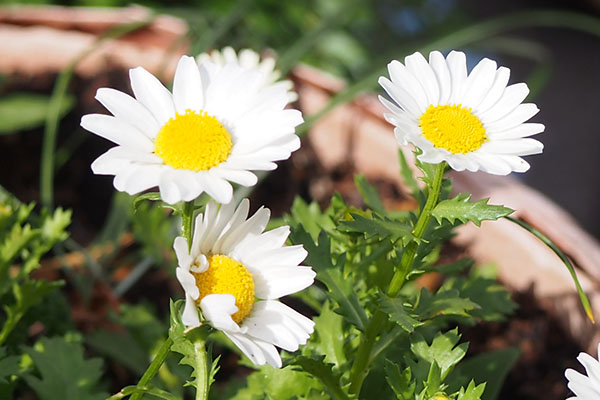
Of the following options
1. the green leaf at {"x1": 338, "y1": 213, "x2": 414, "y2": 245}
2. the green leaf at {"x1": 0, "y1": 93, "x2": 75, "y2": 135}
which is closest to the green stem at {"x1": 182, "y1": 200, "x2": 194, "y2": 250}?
the green leaf at {"x1": 338, "y1": 213, "x2": 414, "y2": 245}

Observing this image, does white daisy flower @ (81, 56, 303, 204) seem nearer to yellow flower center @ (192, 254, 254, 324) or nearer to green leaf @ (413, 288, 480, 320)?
yellow flower center @ (192, 254, 254, 324)

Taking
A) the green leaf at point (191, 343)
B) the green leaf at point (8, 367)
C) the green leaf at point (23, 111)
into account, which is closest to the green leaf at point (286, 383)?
the green leaf at point (191, 343)

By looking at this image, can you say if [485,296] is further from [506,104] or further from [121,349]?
[121,349]

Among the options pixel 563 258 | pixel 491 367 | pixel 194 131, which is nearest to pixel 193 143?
pixel 194 131

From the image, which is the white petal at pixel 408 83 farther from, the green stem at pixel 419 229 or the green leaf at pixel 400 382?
the green leaf at pixel 400 382

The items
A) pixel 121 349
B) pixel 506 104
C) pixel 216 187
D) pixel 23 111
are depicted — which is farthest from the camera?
pixel 23 111

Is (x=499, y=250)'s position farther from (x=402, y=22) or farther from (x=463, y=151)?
(x=402, y=22)

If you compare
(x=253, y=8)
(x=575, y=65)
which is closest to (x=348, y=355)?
(x=253, y=8)
